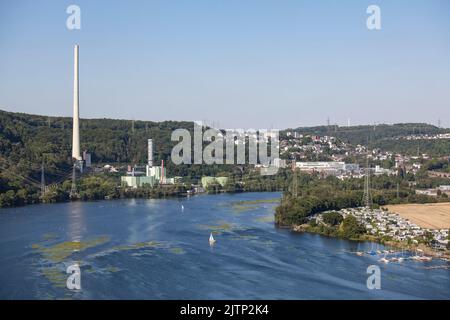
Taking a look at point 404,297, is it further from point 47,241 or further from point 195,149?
point 195,149

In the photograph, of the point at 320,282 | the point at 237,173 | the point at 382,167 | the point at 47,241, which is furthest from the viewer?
the point at 382,167

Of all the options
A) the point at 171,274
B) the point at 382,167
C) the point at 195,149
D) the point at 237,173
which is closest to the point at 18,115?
the point at 195,149

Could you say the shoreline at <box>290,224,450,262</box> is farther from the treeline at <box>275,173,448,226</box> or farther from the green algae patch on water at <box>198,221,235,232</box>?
the green algae patch on water at <box>198,221,235,232</box>

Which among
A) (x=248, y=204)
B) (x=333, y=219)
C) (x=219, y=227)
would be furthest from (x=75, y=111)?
(x=333, y=219)

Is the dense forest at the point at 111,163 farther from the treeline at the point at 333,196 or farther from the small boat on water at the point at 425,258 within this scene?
the small boat on water at the point at 425,258

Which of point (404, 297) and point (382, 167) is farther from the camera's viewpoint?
point (382, 167)

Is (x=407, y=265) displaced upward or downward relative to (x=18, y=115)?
downward
